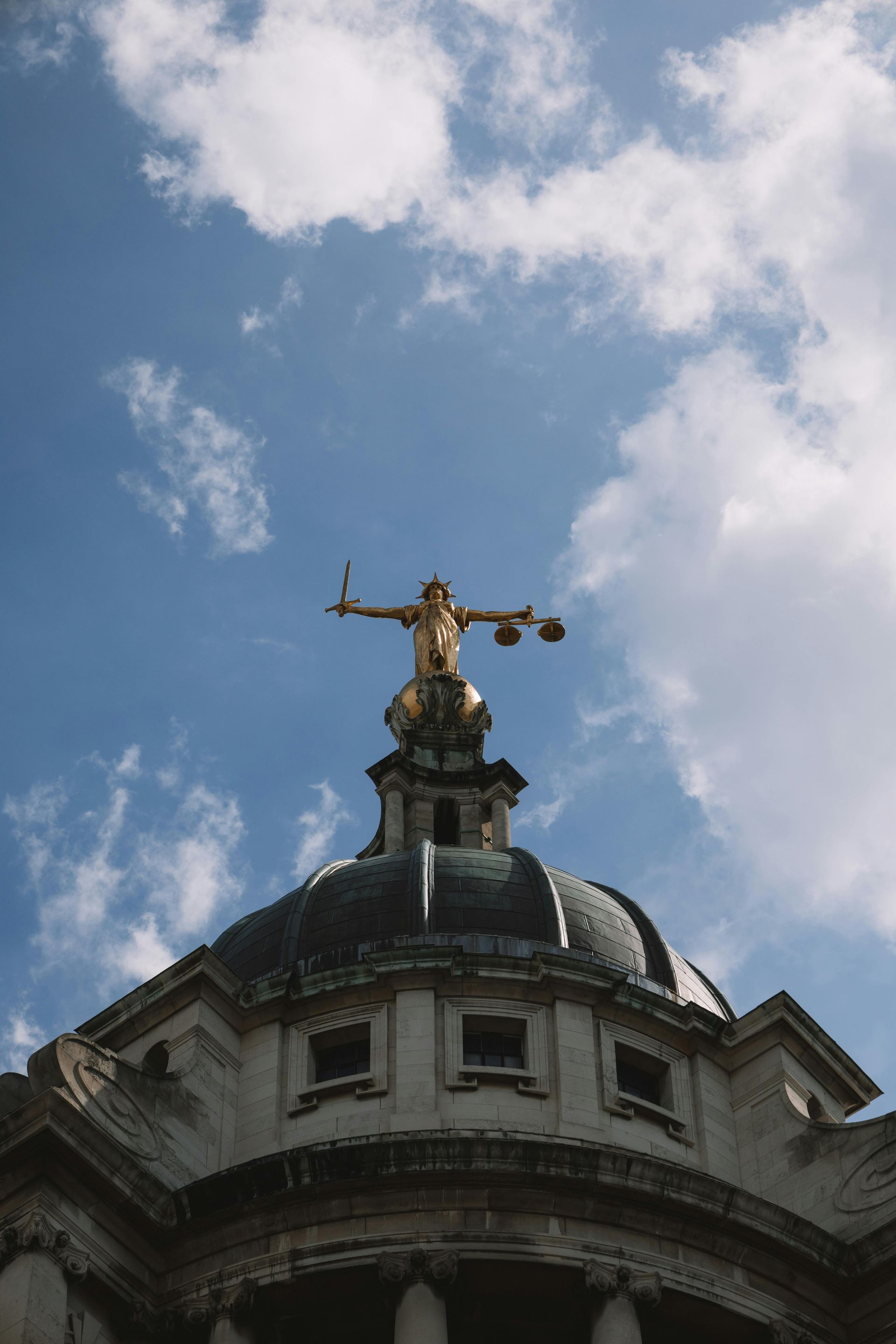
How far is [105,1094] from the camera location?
38.6 m

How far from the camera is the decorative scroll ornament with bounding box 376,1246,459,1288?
35.7 m

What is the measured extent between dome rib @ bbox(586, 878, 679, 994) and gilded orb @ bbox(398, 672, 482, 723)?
13.6 meters

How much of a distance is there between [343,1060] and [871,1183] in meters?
10.7

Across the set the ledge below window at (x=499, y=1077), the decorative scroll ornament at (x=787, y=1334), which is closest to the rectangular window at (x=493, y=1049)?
the ledge below window at (x=499, y=1077)

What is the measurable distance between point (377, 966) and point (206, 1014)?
11.8 feet

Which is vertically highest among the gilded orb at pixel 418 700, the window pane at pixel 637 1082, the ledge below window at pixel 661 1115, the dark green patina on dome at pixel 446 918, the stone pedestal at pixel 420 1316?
the gilded orb at pixel 418 700

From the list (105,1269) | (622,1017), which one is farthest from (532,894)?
(105,1269)

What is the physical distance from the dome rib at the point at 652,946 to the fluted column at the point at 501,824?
7.84 metres

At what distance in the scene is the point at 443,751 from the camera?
63500 mm

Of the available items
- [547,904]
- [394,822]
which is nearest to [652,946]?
[547,904]

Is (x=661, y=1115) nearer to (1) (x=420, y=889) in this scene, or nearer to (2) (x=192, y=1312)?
(1) (x=420, y=889)

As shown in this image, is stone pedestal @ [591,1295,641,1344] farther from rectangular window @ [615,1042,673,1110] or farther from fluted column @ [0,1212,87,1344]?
fluted column @ [0,1212,87,1344]

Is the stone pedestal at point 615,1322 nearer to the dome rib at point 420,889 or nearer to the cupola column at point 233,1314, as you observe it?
the cupola column at point 233,1314

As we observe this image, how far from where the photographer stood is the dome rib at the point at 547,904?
4703 cm
